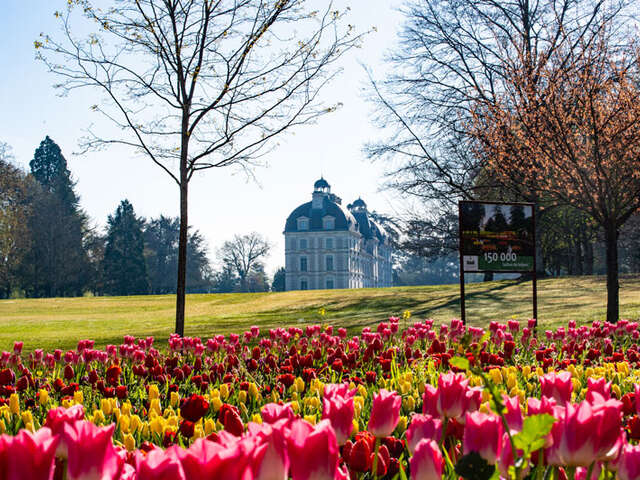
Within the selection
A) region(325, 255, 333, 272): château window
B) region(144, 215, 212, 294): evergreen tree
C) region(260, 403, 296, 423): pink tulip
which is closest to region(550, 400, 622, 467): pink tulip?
region(260, 403, 296, 423): pink tulip

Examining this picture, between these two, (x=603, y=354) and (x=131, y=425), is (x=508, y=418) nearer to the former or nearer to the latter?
(x=131, y=425)

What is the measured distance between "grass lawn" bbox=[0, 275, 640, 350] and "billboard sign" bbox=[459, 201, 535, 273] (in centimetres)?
151

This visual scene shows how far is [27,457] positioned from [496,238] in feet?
30.4

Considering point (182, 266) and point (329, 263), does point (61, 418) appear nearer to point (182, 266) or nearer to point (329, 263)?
point (182, 266)

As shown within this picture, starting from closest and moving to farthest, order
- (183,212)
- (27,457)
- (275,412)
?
(27,457), (275,412), (183,212)

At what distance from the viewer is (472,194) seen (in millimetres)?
19688

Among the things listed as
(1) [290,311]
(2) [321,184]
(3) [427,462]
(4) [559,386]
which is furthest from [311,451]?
(2) [321,184]

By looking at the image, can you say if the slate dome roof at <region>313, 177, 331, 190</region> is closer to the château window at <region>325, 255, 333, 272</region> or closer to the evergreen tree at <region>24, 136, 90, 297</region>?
the château window at <region>325, 255, 333, 272</region>

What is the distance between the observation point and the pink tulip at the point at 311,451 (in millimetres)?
1074

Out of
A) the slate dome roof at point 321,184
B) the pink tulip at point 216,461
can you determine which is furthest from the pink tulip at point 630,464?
the slate dome roof at point 321,184

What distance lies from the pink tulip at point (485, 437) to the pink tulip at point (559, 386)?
1.73 feet

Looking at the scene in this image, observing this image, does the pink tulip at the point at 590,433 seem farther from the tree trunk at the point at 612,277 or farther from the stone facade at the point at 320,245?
the stone facade at the point at 320,245

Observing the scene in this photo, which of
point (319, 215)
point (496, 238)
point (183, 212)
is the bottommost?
point (496, 238)

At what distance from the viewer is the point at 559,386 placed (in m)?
1.84
